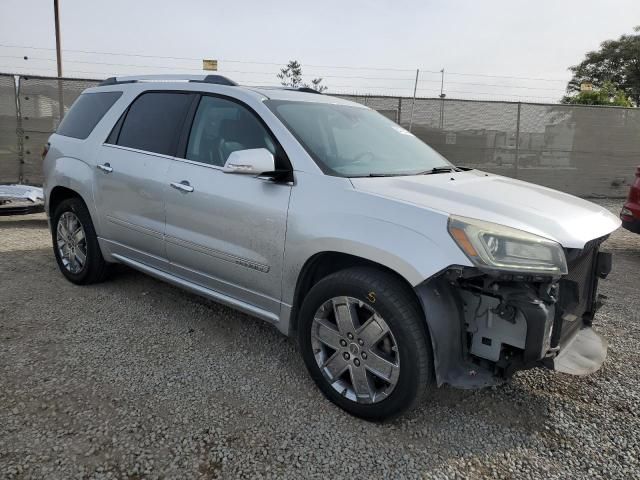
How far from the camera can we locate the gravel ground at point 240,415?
2.41 metres

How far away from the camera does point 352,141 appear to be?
3467mm

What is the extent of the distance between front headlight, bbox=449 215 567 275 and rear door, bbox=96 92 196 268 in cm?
218

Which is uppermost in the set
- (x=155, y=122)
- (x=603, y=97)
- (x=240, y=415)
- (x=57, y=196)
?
(x=603, y=97)

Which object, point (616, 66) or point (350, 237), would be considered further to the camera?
point (616, 66)

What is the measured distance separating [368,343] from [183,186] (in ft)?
5.54

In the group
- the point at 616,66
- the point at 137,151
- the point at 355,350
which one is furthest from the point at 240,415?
the point at 616,66

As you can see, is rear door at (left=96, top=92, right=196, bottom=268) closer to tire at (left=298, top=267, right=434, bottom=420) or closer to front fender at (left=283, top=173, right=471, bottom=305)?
front fender at (left=283, top=173, right=471, bottom=305)

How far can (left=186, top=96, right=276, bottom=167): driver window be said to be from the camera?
334 cm

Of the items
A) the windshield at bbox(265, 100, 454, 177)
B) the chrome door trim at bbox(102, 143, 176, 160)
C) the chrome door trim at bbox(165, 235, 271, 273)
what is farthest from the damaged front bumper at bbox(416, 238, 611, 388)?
the chrome door trim at bbox(102, 143, 176, 160)

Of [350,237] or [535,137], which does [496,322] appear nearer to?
[350,237]

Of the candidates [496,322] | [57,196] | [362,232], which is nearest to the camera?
[496,322]

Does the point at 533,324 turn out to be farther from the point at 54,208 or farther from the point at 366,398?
the point at 54,208

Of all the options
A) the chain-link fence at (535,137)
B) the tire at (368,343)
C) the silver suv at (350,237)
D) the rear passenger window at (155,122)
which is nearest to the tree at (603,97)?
the chain-link fence at (535,137)

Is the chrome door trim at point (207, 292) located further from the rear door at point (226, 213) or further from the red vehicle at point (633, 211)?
the red vehicle at point (633, 211)
